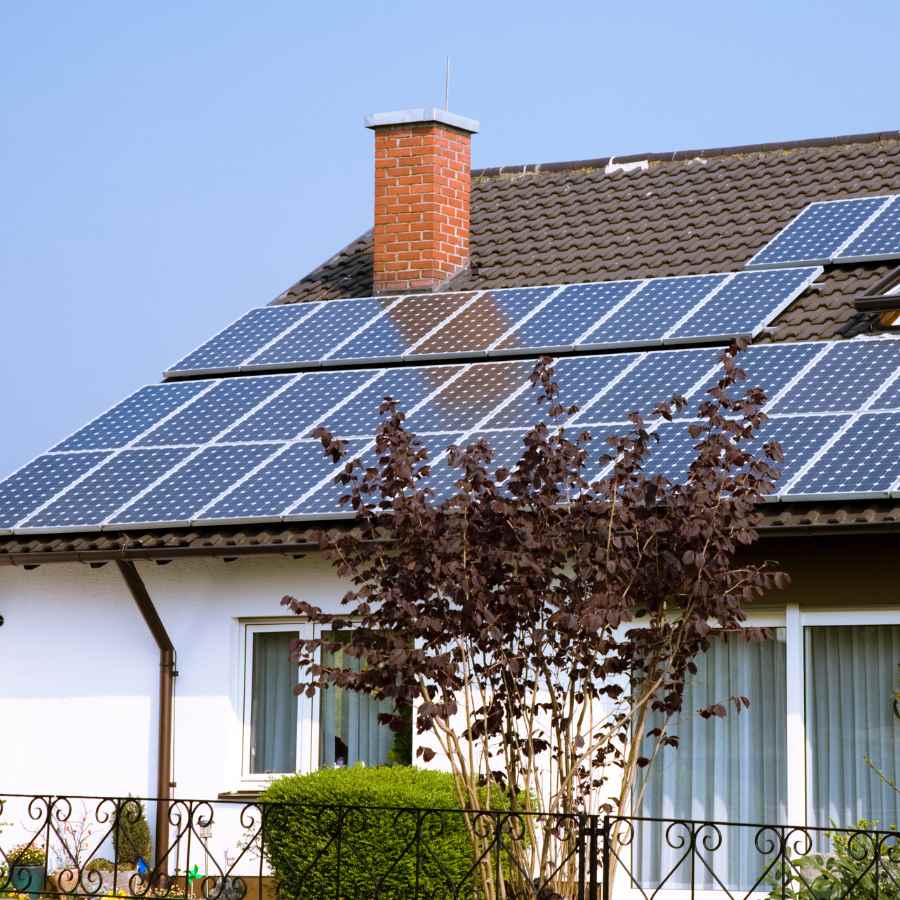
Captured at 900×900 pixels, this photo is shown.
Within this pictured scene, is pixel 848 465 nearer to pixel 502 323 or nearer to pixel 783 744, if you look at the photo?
pixel 783 744

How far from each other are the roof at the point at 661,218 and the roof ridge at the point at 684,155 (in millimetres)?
16

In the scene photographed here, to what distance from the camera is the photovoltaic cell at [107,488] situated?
1544cm

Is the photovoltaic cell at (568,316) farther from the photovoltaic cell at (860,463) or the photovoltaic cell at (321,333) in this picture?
the photovoltaic cell at (860,463)

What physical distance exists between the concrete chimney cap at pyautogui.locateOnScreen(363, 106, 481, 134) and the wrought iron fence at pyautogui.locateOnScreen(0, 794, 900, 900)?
326 inches

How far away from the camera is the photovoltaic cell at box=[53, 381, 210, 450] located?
16.9 metres

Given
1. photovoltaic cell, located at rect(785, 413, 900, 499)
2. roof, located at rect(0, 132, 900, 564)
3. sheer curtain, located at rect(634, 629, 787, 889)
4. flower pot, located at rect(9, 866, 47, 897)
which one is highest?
roof, located at rect(0, 132, 900, 564)

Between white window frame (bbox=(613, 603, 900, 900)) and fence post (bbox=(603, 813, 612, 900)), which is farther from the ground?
white window frame (bbox=(613, 603, 900, 900))

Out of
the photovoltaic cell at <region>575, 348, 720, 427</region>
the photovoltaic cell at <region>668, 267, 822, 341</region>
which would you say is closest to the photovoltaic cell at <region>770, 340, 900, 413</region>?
the photovoltaic cell at <region>575, 348, 720, 427</region>

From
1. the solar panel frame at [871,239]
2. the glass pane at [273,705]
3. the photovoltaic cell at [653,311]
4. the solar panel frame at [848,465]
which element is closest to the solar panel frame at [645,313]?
the photovoltaic cell at [653,311]

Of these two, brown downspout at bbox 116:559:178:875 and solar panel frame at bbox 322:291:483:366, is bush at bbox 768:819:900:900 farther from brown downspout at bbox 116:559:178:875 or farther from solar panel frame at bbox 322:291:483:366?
solar panel frame at bbox 322:291:483:366

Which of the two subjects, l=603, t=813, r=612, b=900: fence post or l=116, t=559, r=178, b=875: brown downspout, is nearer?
l=603, t=813, r=612, b=900: fence post

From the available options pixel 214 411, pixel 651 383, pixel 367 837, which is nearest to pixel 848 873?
pixel 367 837

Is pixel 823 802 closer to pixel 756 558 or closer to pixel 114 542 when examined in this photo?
pixel 756 558

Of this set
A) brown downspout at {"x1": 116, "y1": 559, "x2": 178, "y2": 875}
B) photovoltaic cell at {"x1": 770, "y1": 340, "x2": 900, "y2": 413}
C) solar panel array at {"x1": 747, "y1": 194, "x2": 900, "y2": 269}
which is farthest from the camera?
solar panel array at {"x1": 747, "y1": 194, "x2": 900, "y2": 269}
